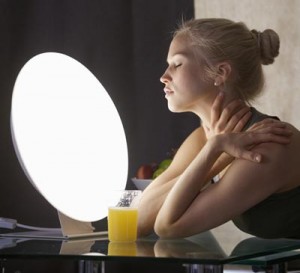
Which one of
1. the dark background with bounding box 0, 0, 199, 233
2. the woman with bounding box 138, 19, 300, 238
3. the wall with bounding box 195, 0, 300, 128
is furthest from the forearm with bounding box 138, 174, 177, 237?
the wall with bounding box 195, 0, 300, 128

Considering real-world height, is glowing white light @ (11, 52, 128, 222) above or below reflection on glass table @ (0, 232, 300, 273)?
above

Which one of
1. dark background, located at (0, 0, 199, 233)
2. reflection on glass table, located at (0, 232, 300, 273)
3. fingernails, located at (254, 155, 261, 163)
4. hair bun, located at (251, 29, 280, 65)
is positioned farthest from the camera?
dark background, located at (0, 0, 199, 233)

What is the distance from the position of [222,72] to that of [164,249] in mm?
421

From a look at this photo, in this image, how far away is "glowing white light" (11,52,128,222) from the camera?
4.25 feet

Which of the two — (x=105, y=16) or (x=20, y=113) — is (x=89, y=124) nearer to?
(x=20, y=113)

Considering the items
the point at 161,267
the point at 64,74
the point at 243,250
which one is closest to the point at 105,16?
the point at 161,267

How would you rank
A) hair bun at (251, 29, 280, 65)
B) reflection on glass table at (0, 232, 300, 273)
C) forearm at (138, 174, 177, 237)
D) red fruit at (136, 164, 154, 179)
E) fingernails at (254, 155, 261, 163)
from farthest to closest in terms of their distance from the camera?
red fruit at (136, 164, 154, 179), hair bun at (251, 29, 280, 65), forearm at (138, 174, 177, 237), fingernails at (254, 155, 261, 163), reflection on glass table at (0, 232, 300, 273)

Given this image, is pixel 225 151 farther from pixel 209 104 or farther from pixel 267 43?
pixel 267 43

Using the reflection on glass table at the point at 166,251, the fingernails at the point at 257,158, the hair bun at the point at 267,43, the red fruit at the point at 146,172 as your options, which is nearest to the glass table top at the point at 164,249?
the reflection on glass table at the point at 166,251

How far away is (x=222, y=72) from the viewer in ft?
4.65

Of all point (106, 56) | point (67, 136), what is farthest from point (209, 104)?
point (106, 56)

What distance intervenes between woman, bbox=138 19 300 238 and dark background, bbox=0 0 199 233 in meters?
0.61

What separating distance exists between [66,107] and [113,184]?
6.2 inches

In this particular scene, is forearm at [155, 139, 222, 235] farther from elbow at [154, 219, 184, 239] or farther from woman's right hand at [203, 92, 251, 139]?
woman's right hand at [203, 92, 251, 139]
